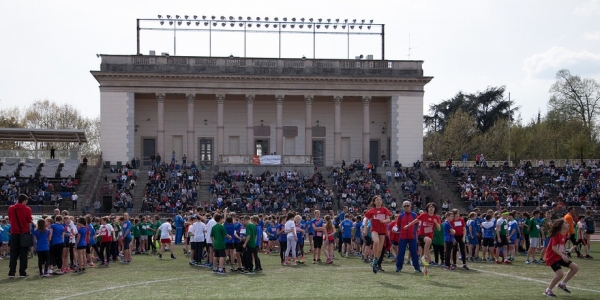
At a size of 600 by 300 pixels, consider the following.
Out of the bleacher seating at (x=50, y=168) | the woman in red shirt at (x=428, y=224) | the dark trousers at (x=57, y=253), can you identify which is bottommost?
the dark trousers at (x=57, y=253)

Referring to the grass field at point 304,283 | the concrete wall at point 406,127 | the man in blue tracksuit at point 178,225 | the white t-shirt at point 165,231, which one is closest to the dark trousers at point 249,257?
the grass field at point 304,283

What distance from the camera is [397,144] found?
62281 millimetres

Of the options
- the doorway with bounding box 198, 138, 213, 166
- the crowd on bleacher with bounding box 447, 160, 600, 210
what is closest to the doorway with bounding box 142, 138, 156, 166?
the doorway with bounding box 198, 138, 213, 166

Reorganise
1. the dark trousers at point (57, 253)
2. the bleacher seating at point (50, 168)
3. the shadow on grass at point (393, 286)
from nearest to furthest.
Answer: the shadow on grass at point (393, 286)
the dark trousers at point (57, 253)
the bleacher seating at point (50, 168)

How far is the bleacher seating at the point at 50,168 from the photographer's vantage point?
174 feet

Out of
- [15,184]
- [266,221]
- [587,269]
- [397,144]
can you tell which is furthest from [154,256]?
[397,144]

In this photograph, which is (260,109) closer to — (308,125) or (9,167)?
(308,125)

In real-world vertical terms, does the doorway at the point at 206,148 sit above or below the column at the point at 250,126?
below

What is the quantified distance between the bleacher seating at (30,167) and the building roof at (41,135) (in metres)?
1.85

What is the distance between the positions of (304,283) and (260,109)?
46.6 meters

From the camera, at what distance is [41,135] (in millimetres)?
55719

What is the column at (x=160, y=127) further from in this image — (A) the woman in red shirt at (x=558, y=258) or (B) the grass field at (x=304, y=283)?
(A) the woman in red shirt at (x=558, y=258)

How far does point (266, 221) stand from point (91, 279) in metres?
12.9

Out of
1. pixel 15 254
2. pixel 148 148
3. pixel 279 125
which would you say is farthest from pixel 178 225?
pixel 148 148
